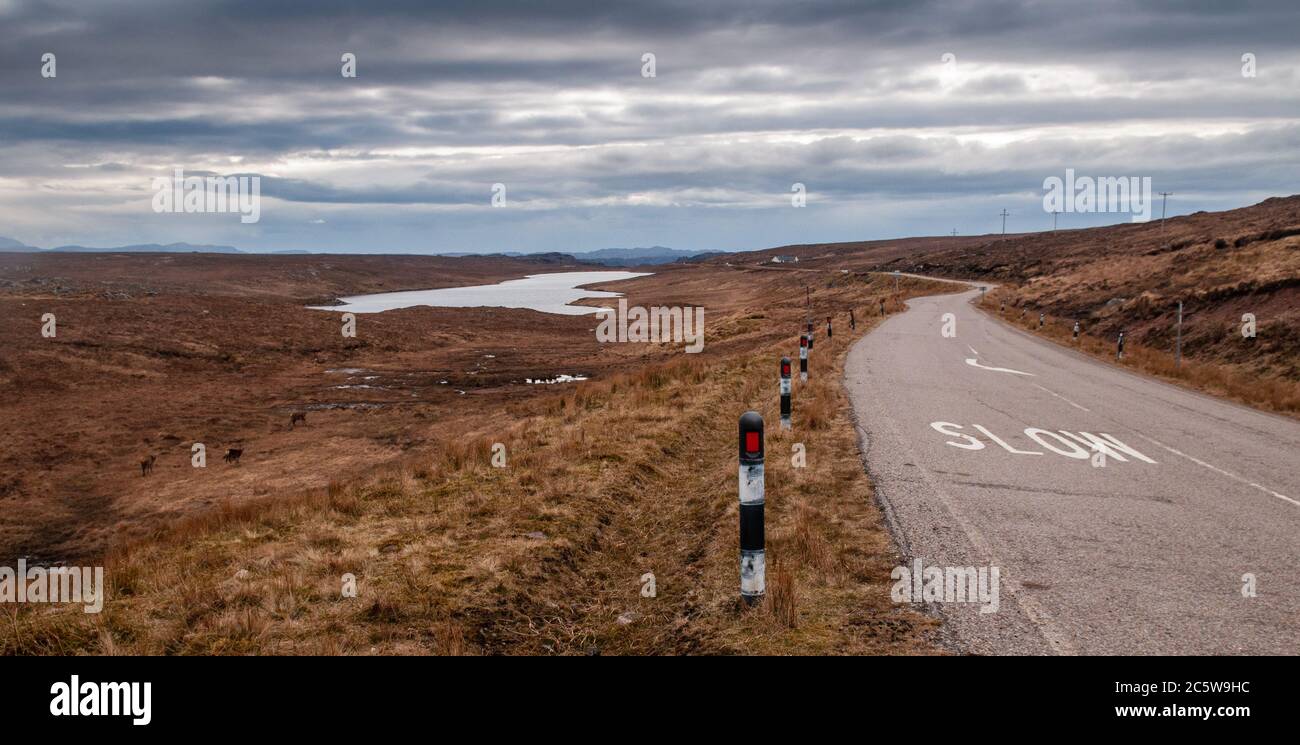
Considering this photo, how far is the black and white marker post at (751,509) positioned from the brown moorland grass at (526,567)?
0.19 m

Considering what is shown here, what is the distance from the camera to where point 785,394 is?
12.8 metres

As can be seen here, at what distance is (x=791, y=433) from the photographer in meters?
12.1

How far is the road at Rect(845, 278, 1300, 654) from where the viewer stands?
5.01m

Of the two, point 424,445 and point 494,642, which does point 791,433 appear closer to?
point 494,642

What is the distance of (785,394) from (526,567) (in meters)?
6.74

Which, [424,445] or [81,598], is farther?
[424,445]

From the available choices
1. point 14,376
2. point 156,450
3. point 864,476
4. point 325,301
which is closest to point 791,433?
point 864,476
